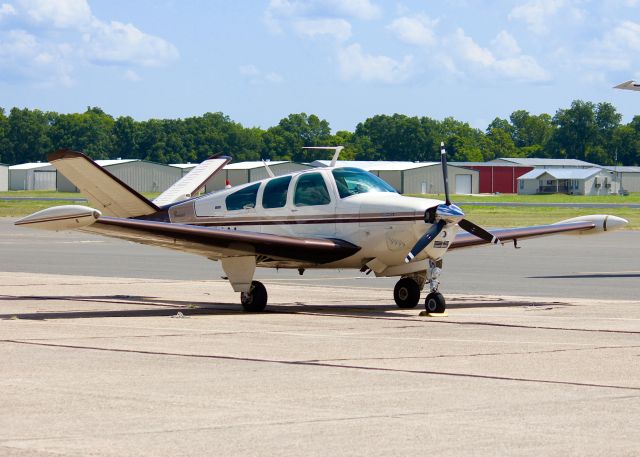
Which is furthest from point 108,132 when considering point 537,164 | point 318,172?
point 318,172

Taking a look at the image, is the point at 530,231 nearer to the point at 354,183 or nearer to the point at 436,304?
the point at 354,183

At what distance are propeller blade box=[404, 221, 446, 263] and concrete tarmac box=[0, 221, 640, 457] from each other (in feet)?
3.25

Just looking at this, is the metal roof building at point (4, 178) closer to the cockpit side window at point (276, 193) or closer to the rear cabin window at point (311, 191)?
the cockpit side window at point (276, 193)

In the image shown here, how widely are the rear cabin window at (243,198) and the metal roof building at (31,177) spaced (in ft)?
472

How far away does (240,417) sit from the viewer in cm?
939

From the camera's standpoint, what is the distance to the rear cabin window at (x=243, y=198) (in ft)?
66.4

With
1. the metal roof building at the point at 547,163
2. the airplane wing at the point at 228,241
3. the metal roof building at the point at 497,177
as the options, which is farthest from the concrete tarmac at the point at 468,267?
the metal roof building at the point at 547,163

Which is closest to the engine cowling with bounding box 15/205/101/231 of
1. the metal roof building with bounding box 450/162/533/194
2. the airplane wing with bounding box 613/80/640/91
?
the airplane wing with bounding box 613/80/640/91

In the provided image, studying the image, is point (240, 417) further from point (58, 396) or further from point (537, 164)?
point (537, 164)

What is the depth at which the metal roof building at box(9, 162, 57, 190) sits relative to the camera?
6319 inches

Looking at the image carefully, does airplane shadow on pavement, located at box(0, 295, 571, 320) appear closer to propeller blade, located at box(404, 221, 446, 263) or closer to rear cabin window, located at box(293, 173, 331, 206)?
propeller blade, located at box(404, 221, 446, 263)

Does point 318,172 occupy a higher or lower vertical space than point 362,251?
higher

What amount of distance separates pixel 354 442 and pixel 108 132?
622 feet

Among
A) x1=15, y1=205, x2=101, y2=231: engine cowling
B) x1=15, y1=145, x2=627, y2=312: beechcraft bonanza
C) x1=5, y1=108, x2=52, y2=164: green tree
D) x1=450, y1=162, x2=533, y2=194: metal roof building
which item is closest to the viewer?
x1=15, y1=205, x2=101, y2=231: engine cowling
